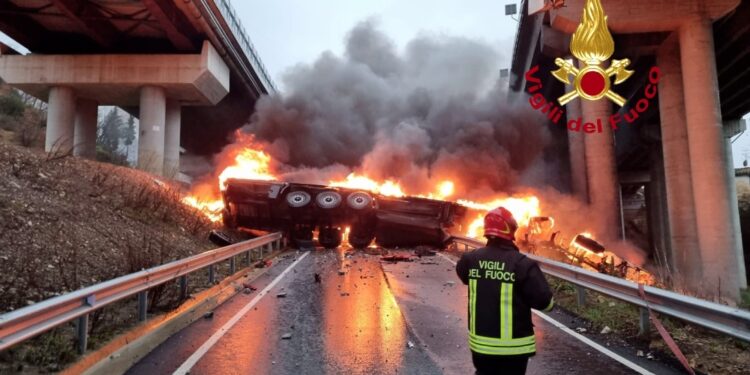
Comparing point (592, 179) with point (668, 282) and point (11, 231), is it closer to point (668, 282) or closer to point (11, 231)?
point (668, 282)

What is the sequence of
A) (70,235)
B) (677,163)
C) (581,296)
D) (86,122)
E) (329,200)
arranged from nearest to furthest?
1. (581,296)
2. (70,235)
3. (329,200)
4. (677,163)
5. (86,122)

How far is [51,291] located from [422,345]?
4383 millimetres

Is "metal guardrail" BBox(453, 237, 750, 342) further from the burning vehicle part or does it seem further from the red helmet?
the burning vehicle part

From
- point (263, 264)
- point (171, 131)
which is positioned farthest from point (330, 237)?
point (171, 131)

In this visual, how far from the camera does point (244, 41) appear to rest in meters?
29.1

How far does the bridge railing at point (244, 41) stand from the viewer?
24.8 metres

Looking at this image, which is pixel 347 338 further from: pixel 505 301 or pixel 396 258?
pixel 396 258

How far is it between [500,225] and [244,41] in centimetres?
2891

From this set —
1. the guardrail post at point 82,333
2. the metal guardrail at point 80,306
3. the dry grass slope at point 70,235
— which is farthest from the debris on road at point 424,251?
the guardrail post at point 82,333

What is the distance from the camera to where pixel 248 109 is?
3809cm

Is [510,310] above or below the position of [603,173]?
below

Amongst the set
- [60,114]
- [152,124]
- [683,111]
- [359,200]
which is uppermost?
[60,114]

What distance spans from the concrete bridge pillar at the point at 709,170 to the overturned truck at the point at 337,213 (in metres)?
10.7

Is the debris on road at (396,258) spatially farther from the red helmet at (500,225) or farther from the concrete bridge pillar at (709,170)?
the concrete bridge pillar at (709,170)
